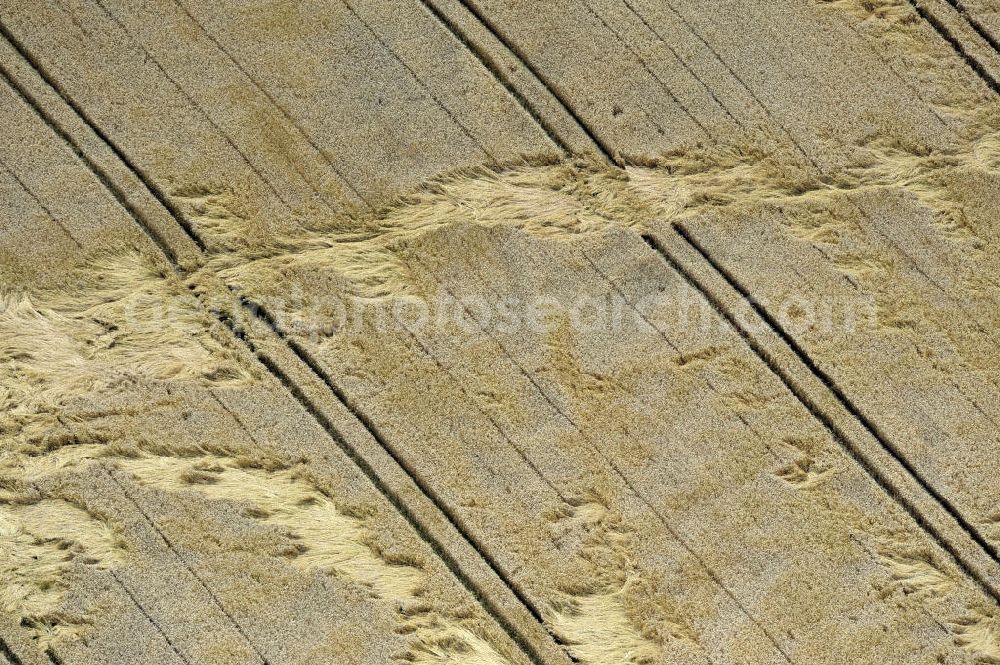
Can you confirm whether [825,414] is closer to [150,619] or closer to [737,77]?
[737,77]

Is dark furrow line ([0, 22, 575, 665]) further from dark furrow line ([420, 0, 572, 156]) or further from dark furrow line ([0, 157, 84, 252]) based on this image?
dark furrow line ([420, 0, 572, 156])

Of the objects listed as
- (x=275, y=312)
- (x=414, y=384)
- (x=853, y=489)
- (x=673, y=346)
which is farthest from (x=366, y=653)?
(x=853, y=489)

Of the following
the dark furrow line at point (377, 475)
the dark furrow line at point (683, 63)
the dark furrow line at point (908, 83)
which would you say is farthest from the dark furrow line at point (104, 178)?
the dark furrow line at point (908, 83)

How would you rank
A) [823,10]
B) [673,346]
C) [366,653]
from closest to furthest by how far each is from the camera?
[366,653]
[673,346]
[823,10]

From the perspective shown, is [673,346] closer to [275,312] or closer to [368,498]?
[368,498]

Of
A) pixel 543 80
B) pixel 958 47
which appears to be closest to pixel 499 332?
pixel 543 80

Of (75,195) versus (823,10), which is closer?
(75,195)

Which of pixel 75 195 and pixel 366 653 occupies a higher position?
pixel 75 195
